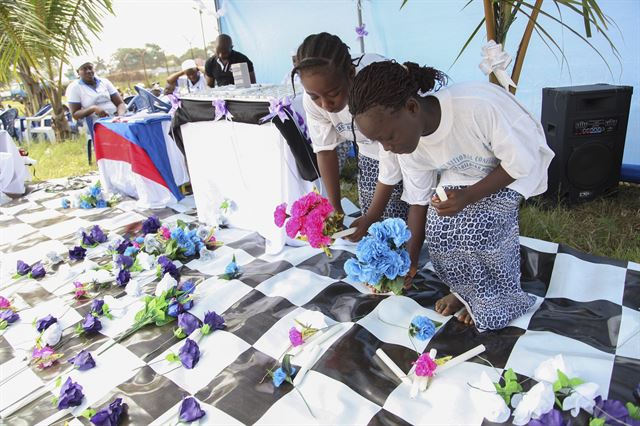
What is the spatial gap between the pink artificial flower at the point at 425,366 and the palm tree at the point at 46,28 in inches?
205

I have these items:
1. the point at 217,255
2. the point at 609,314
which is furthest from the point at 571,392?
the point at 217,255

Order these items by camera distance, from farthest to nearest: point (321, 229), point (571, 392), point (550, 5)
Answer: point (550, 5)
point (321, 229)
point (571, 392)

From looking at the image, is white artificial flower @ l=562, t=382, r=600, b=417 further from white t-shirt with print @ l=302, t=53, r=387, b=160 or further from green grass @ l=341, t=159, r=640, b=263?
white t-shirt with print @ l=302, t=53, r=387, b=160

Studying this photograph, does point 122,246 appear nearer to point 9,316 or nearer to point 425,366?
point 9,316

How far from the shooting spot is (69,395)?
126 centimetres

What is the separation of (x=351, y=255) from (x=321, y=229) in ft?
2.10

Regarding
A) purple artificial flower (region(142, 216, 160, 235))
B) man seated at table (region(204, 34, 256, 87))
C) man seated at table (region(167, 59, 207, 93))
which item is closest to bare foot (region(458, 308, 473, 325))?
purple artificial flower (region(142, 216, 160, 235))

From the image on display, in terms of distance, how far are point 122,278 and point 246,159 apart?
843 mm

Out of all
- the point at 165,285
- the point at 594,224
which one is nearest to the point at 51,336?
the point at 165,285

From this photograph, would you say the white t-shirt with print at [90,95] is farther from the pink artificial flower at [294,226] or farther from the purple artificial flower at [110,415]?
the purple artificial flower at [110,415]

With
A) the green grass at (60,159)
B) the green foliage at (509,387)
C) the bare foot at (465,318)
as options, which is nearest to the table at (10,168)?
the green grass at (60,159)

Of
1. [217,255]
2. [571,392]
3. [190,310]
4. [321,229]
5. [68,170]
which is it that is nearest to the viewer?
[571,392]

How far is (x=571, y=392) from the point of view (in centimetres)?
106

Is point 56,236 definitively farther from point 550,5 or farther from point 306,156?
point 550,5
